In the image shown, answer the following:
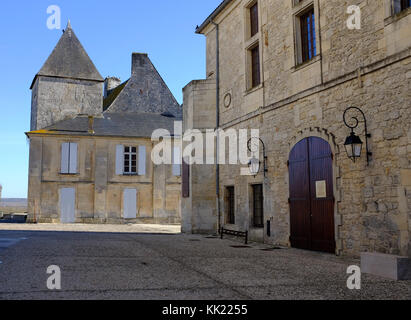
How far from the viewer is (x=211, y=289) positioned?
187 inches

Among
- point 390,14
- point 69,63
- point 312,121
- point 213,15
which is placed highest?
point 69,63

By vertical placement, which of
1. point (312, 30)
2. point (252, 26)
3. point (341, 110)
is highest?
point (252, 26)

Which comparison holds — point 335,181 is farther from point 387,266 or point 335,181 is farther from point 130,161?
point 130,161

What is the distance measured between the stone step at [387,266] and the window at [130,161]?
59.3 feet

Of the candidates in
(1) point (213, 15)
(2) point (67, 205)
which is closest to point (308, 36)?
(1) point (213, 15)

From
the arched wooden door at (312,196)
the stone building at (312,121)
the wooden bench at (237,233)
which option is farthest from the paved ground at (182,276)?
the wooden bench at (237,233)

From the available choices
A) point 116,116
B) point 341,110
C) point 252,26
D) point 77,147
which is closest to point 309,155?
point 341,110

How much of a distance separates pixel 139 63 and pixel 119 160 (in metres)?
8.50

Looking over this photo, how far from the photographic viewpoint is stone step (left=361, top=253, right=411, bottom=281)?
18.6 ft

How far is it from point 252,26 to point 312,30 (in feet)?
9.98

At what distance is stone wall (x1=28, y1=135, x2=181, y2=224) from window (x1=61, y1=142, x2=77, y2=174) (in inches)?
8.8

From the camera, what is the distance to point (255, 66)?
11977 millimetres

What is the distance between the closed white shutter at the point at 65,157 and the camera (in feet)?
72.5

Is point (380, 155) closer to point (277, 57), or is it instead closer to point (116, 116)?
point (277, 57)
